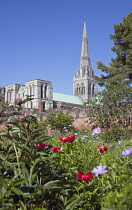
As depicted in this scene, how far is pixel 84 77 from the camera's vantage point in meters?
95.3

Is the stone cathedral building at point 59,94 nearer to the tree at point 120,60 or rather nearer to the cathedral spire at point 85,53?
the cathedral spire at point 85,53

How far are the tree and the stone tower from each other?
70.5 metres

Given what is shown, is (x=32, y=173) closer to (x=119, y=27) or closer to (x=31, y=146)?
(x=31, y=146)

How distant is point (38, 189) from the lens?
89.1 inches

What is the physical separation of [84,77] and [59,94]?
1624 centimetres

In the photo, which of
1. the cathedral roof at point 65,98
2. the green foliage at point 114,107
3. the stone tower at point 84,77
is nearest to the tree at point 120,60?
the green foliage at point 114,107

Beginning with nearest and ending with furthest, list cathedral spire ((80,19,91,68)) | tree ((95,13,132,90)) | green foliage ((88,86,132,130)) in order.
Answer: green foliage ((88,86,132,130)) < tree ((95,13,132,90)) < cathedral spire ((80,19,91,68))

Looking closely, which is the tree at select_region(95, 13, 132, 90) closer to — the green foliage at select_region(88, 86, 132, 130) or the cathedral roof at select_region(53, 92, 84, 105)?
the green foliage at select_region(88, 86, 132, 130)

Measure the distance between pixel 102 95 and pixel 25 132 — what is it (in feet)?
38.5

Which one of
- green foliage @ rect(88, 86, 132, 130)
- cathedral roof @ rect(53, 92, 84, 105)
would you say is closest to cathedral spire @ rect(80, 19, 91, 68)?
cathedral roof @ rect(53, 92, 84, 105)

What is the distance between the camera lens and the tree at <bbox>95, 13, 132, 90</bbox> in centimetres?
2090

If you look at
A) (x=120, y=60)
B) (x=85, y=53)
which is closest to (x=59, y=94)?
(x=85, y=53)

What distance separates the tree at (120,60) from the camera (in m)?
20.9

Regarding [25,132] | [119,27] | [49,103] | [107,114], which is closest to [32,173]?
[25,132]
